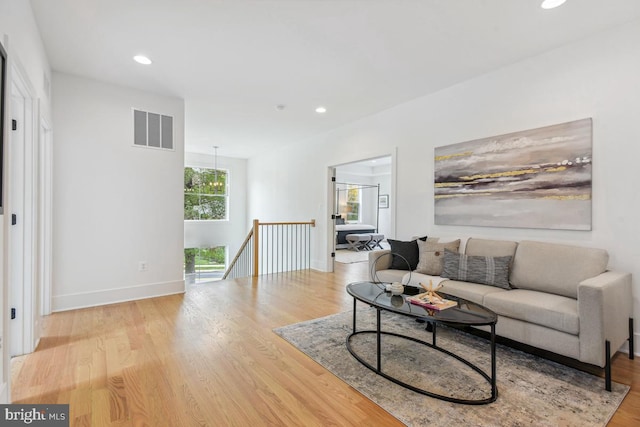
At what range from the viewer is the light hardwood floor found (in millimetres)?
1734

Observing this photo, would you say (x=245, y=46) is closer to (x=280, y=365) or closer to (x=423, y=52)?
(x=423, y=52)

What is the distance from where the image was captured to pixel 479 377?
2.12 metres

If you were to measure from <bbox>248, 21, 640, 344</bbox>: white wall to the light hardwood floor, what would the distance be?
3.69 ft

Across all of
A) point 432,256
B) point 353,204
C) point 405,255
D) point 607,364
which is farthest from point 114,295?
point 353,204

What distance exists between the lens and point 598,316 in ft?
6.59

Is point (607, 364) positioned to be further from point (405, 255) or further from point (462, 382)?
point (405, 255)

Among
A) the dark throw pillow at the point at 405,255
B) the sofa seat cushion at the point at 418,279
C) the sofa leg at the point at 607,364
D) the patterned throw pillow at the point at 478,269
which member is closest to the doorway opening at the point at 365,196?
the dark throw pillow at the point at 405,255

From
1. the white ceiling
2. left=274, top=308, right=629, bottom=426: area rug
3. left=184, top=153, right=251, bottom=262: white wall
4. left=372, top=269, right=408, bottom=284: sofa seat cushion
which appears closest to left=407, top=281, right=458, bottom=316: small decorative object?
left=274, top=308, right=629, bottom=426: area rug

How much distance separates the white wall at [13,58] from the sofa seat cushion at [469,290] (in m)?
3.19

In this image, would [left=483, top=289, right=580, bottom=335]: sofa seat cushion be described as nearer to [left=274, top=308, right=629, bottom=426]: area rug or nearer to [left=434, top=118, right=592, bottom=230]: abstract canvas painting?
[left=274, top=308, right=629, bottom=426]: area rug

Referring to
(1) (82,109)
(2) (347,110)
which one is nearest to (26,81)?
(1) (82,109)

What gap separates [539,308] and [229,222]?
7.63 metres

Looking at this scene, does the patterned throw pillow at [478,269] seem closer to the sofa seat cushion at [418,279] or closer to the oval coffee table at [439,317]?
the sofa seat cushion at [418,279]

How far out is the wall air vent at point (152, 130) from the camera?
396 centimetres
